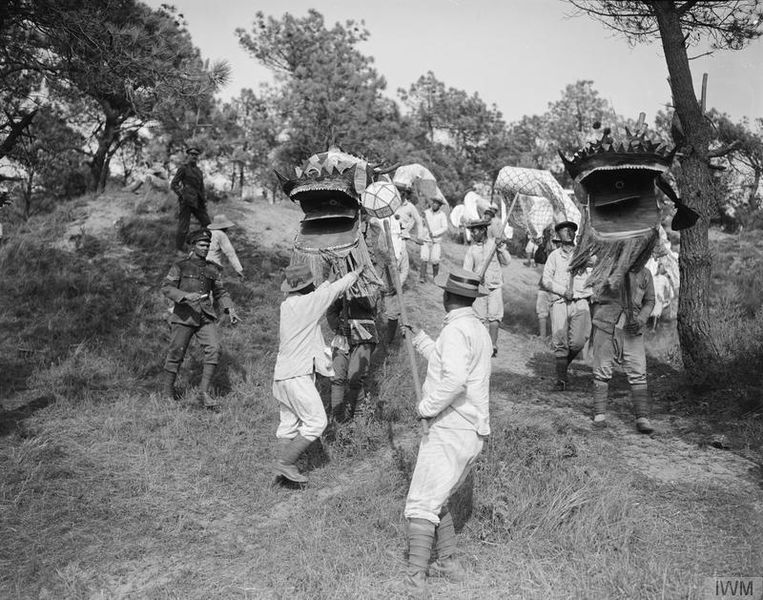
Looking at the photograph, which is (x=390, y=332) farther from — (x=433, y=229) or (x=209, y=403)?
(x=433, y=229)

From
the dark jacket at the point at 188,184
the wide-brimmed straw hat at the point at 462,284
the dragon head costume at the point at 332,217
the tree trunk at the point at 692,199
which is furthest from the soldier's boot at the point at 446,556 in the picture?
the dark jacket at the point at 188,184

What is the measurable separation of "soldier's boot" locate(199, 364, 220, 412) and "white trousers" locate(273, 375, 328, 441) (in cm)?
204

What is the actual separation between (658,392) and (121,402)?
234 inches

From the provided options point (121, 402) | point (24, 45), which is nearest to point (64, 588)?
point (121, 402)

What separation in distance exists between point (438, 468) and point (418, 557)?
51cm

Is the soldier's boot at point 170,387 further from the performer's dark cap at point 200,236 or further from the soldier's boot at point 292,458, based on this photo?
the soldier's boot at point 292,458

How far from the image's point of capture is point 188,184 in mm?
10305

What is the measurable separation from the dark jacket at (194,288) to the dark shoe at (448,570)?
14.0ft

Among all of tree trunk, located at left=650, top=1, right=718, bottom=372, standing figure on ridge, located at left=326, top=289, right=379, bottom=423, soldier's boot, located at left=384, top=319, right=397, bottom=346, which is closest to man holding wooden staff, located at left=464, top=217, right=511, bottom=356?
soldier's boot, located at left=384, top=319, right=397, bottom=346

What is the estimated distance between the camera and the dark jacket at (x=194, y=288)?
7.21m

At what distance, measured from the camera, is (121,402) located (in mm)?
7137

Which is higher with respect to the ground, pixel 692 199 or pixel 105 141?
pixel 105 141

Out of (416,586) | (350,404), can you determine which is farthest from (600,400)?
(416,586)

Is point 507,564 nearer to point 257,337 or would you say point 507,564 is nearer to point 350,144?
point 257,337
